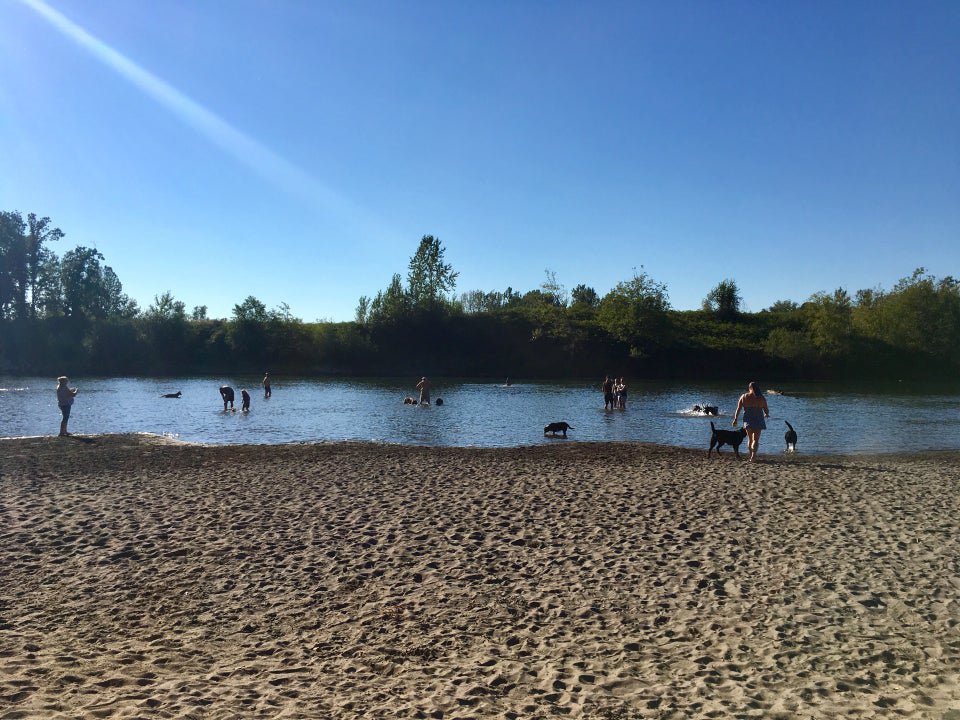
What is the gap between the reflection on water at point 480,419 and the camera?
2527cm

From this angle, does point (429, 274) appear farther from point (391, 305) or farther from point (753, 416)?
point (753, 416)

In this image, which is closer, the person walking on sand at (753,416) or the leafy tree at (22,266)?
the person walking on sand at (753,416)

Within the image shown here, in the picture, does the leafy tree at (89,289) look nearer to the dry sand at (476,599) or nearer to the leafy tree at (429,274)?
the leafy tree at (429,274)

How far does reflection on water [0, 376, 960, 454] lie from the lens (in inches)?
995

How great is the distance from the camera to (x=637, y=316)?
98875mm

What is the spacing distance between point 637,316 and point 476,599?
94605 millimetres

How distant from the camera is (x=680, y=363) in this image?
304 ft

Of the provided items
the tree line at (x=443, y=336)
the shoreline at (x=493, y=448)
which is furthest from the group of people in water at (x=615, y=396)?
the tree line at (x=443, y=336)

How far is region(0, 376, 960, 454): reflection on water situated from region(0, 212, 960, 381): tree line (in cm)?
3987

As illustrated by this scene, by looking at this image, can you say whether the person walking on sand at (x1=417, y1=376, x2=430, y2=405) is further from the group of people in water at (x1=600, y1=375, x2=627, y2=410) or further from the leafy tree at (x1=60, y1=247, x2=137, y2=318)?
the leafy tree at (x1=60, y1=247, x2=137, y2=318)

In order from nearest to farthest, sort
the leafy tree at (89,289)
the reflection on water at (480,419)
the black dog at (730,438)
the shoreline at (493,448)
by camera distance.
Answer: the black dog at (730,438) < the shoreline at (493,448) < the reflection on water at (480,419) < the leafy tree at (89,289)

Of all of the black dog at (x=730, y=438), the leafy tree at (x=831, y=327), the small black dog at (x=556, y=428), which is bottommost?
the small black dog at (x=556, y=428)

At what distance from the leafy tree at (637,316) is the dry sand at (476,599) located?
84.1 meters

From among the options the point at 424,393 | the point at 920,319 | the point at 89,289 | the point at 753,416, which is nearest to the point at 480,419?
the point at 424,393
